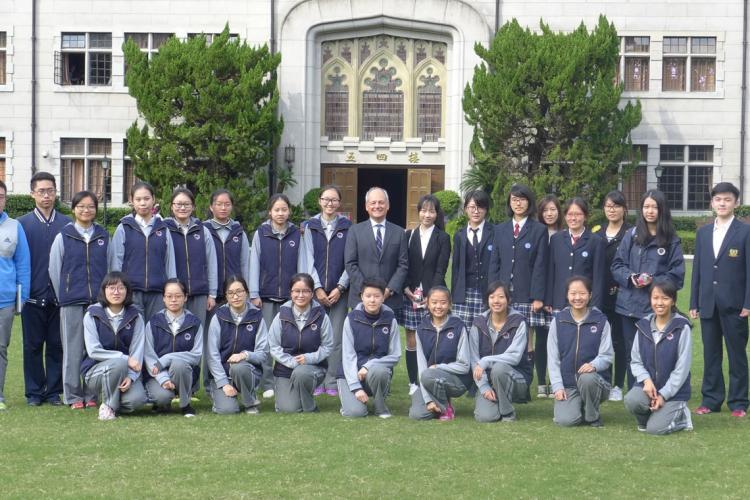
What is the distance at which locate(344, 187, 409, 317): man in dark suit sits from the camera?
30.2 ft

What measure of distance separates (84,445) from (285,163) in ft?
63.5

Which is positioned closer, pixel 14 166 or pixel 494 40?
pixel 494 40

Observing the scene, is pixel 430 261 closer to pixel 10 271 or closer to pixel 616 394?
pixel 616 394

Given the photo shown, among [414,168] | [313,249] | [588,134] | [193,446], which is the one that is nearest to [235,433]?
[193,446]

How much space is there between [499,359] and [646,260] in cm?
149

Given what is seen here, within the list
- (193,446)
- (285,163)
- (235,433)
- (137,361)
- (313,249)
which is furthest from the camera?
(285,163)

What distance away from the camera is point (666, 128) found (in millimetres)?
26547

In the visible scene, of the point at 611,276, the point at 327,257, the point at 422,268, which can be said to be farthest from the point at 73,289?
the point at 611,276

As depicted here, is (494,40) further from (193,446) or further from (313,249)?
(193,446)

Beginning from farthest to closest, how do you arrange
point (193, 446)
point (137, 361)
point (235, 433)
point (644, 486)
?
point (137, 361) → point (235, 433) → point (193, 446) → point (644, 486)

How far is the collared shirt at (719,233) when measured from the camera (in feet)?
28.0

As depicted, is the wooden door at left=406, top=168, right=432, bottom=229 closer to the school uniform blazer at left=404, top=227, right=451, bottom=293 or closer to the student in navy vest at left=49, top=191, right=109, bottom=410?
the school uniform blazer at left=404, top=227, right=451, bottom=293

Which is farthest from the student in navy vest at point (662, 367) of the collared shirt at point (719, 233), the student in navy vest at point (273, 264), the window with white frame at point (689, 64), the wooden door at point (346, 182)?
the window with white frame at point (689, 64)

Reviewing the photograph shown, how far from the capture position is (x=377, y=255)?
363 inches
